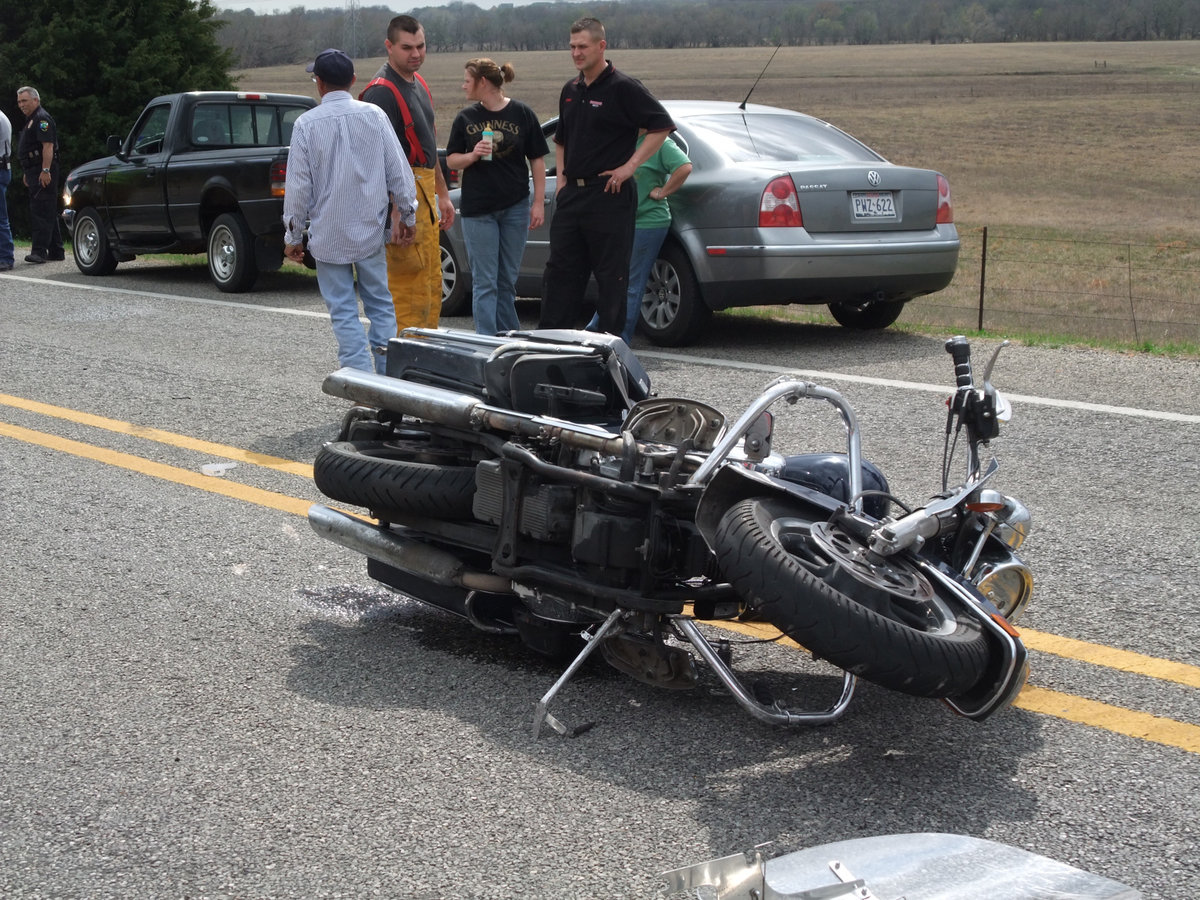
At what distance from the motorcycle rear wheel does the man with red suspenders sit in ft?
10.6

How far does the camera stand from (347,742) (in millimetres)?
3619

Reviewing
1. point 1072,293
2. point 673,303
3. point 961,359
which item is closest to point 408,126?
point 673,303

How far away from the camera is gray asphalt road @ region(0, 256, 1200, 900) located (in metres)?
3.06

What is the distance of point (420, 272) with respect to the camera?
25.2ft

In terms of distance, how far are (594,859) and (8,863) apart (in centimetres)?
127

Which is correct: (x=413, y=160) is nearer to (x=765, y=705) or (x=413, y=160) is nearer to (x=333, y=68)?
(x=333, y=68)

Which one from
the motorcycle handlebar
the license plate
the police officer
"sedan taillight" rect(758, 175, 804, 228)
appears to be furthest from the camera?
the police officer

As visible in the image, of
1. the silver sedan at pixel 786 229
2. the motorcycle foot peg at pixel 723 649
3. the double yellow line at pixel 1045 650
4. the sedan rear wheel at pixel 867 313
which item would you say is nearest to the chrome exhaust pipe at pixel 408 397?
the motorcycle foot peg at pixel 723 649

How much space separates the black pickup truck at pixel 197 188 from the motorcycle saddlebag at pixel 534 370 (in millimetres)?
8426

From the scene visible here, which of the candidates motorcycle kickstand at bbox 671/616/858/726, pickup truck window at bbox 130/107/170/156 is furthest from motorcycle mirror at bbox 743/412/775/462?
pickup truck window at bbox 130/107/170/156

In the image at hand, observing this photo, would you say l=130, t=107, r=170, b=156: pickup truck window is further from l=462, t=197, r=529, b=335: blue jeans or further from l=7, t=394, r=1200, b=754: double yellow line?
l=7, t=394, r=1200, b=754: double yellow line

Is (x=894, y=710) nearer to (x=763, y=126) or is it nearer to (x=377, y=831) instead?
(x=377, y=831)

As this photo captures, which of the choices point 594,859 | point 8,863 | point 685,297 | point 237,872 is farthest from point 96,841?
point 685,297

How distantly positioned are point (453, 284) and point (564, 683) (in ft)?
24.7
